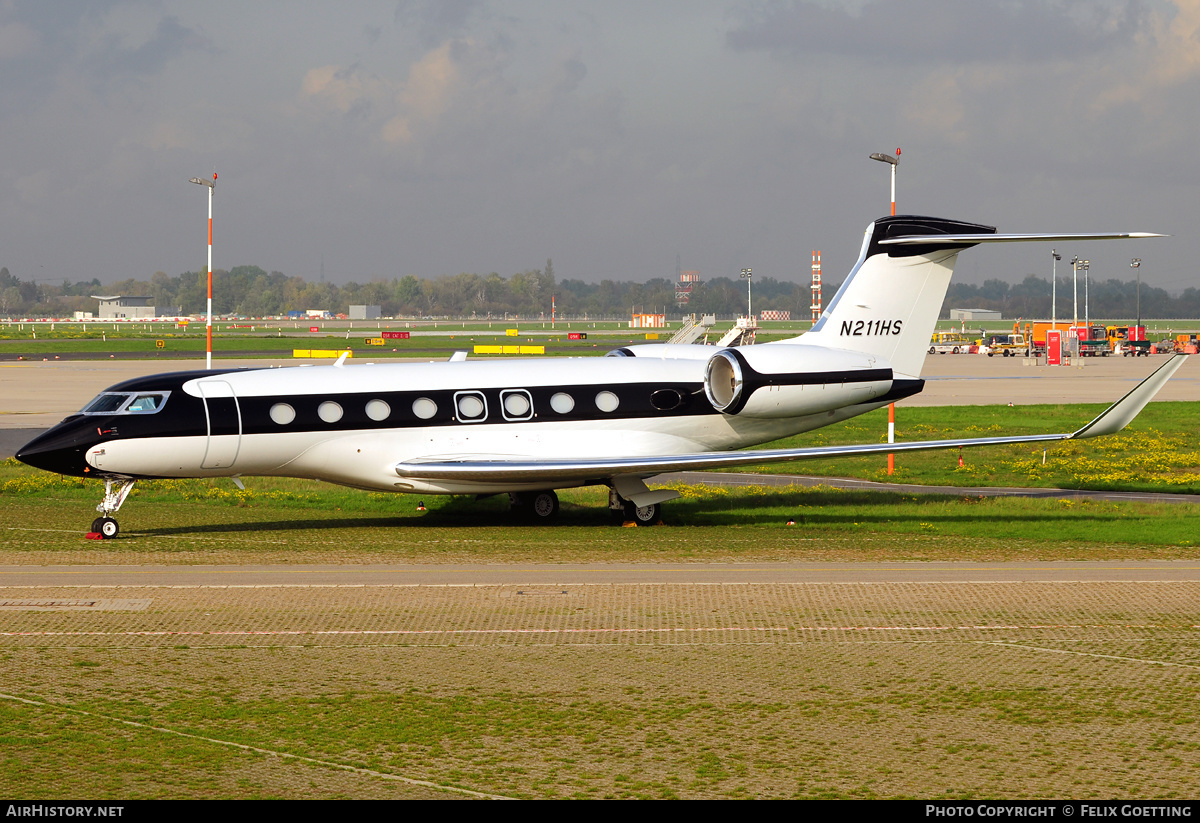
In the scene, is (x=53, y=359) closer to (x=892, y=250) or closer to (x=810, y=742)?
(x=892, y=250)

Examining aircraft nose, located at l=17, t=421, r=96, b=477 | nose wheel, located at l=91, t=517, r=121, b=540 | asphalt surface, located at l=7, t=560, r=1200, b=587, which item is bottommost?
asphalt surface, located at l=7, t=560, r=1200, b=587

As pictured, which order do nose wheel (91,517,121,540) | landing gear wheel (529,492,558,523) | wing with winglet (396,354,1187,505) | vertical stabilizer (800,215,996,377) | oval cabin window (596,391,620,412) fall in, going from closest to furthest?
nose wheel (91,517,121,540), wing with winglet (396,354,1187,505), oval cabin window (596,391,620,412), landing gear wheel (529,492,558,523), vertical stabilizer (800,215,996,377)

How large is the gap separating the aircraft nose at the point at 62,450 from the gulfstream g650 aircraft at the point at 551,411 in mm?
26

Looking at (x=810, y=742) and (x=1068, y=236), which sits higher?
(x=1068, y=236)

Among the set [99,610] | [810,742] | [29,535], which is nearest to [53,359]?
[29,535]

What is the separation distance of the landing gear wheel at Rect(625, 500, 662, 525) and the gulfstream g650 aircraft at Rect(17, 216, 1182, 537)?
1.3 inches

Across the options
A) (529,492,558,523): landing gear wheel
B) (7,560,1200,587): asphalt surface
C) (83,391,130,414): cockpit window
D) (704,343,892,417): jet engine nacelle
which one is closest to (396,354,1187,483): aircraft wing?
(704,343,892,417): jet engine nacelle

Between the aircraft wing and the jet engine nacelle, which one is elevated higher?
the jet engine nacelle

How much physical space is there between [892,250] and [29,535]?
18773 millimetres

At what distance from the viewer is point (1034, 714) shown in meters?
12.4

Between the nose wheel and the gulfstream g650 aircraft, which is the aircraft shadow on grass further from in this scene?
the gulfstream g650 aircraft

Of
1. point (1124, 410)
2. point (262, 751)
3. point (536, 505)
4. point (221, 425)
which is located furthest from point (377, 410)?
point (1124, 410)

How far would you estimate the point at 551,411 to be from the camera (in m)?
25.7

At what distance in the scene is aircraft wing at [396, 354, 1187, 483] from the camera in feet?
77.6
